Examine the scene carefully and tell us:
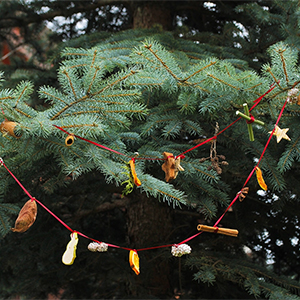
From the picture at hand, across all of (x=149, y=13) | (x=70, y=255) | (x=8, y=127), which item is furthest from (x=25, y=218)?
(x=149, y=13)

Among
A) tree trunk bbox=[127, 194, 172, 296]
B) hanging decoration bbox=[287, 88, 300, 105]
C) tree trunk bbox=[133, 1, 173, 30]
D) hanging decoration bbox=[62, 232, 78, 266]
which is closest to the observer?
hanging decoration bbox=[62, 232, 78, 266]

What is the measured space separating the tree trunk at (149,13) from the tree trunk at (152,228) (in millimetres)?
1649

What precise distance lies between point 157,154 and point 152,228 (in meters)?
1.52

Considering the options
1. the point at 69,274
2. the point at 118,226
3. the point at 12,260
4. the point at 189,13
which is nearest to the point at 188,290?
the point at 118,226

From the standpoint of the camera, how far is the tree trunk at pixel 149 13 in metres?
3.02

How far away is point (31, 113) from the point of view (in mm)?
1190

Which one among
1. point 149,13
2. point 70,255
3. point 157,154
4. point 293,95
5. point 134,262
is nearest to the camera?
point 70,255

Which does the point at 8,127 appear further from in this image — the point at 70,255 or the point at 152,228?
the point at 152,228

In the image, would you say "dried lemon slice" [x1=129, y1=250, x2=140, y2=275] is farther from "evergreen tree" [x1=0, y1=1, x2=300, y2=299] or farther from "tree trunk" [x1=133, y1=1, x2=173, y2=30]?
"tree trunk" [x1=133, y1=1, x2=173, y2=30]

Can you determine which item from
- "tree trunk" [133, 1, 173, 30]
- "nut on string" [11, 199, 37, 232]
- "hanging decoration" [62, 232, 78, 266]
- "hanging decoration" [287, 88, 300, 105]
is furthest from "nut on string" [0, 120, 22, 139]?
"tree trunk" [133, 1, 173, 30]

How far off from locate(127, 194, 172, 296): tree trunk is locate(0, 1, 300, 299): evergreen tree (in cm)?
1

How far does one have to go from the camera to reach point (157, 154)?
137cm

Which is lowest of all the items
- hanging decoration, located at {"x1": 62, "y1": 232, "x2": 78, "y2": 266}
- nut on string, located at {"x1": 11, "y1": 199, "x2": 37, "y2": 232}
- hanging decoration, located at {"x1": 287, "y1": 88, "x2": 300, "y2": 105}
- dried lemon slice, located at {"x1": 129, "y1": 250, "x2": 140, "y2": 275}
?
dried lemon slice, located at {"x1": 129, "y1": 250, "x2": 140, "y2": 275}

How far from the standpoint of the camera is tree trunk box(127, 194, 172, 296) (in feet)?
8.57
